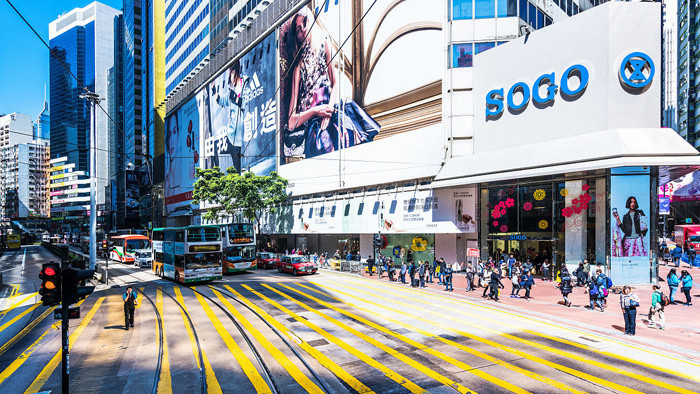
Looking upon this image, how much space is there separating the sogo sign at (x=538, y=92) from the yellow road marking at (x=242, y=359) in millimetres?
22743

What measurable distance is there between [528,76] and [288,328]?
2268 centimetres

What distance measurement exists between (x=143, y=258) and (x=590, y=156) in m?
39.0

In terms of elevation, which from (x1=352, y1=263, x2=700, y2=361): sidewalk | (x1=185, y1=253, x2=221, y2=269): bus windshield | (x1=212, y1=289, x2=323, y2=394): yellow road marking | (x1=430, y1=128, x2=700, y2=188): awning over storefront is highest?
(x1=430, y1=128, x2=700, y2=188): awning over storefront

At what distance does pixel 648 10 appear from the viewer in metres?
23.6

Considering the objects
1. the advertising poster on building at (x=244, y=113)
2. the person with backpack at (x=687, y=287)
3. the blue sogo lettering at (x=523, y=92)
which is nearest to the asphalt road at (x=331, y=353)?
the person with backpack at (x=687, y=287)

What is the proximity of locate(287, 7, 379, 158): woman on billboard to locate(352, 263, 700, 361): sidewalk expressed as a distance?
797 inches

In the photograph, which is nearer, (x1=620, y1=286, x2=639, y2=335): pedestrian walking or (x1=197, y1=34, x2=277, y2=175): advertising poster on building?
(x1=620, y1=286, x2=639, y2=335): pedestrian walking

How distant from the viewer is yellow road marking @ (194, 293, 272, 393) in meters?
9.79

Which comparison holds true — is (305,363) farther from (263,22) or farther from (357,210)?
(263,22)

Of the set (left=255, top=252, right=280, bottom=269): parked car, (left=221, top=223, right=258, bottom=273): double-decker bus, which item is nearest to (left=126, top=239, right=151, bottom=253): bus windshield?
(left=255, top=252, right=280, bottom=269): parked car

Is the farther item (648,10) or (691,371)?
(648,10)

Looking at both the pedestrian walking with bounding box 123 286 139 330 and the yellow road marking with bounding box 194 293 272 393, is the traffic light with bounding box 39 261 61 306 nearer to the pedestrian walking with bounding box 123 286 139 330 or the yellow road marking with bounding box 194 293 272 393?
the yellow road marking with bounding box 194 293 272 393

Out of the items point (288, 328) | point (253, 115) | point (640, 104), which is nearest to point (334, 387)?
point (288, 328)

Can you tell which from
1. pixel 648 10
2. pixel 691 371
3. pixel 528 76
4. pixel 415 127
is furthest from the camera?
pixel 415 127
